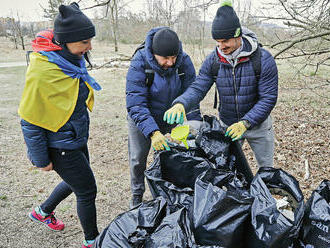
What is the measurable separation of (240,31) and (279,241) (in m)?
1.43

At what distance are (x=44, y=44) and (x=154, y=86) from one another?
84 cm

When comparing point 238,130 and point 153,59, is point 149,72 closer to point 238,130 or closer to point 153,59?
point 153,59

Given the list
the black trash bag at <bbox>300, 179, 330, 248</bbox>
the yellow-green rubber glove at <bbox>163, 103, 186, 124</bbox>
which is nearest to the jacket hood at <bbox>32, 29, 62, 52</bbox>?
the yellow-green rubber glove at <bbox>163, 103, 186, 124</bbox>

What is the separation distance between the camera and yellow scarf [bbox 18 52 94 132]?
1535 millimetres

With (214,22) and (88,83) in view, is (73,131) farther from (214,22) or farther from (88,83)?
(214,22)

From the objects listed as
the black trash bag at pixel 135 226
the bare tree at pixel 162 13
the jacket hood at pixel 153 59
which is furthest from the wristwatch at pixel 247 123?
the bare tree at pixel 162 13

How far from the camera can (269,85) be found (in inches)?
77.7

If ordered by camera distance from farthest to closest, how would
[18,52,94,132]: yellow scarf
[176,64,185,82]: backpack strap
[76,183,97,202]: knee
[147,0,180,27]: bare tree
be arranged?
1. [147,0,180,27]: bare tree
2. [176,64,185,82]: backpack strap
3. [76,183,97,202]: knee
4. [18,52,94,132]: yellow scarf

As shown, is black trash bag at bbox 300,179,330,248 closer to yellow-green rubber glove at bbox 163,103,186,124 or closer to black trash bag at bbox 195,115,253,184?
black trash bag at bbox 195,115,253,184

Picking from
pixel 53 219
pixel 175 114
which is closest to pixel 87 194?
pixel 53 219

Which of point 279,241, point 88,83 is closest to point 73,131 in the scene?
point 88,83

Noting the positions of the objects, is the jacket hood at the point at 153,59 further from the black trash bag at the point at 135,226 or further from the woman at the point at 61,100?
the black trash bag at the point at 135,226

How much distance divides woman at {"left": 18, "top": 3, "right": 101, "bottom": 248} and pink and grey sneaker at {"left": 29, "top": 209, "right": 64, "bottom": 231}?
0.67 metres

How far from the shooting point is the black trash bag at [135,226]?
4.34 feet
